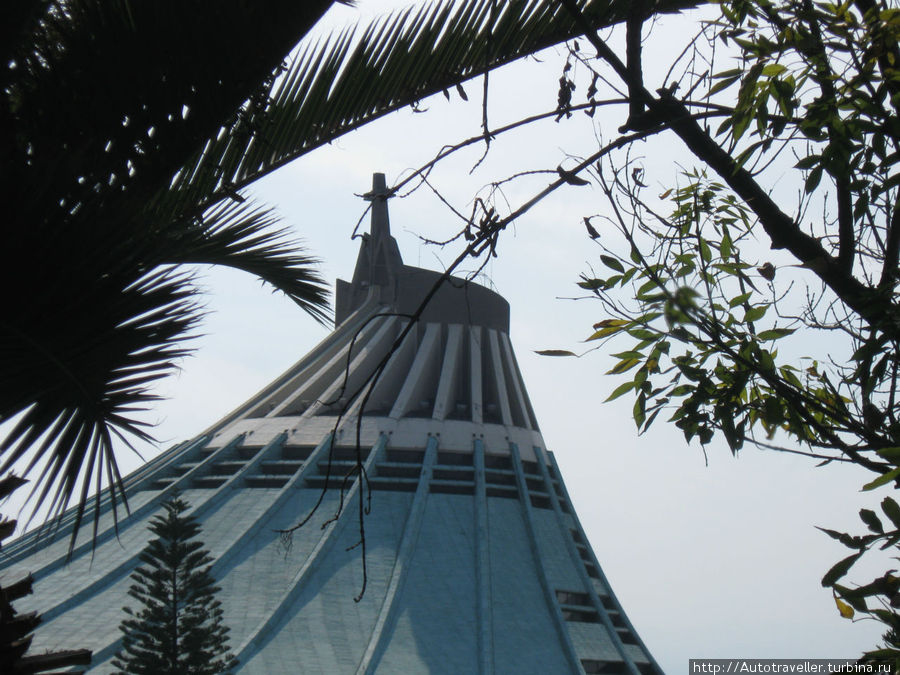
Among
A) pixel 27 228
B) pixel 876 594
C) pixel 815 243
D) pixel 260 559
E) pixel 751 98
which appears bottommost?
pixel 876 594

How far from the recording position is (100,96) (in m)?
2.54

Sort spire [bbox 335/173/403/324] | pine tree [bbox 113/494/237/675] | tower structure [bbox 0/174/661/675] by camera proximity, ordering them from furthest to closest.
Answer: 1. spire [bbox 335/173/403/324]
2. tower structure [bbox 0/174/661/675]
3. pine tree [bbox 113/494/237/675]

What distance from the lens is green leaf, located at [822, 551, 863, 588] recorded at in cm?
197

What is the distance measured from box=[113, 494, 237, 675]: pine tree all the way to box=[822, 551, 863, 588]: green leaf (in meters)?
12.2

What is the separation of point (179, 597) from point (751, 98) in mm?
12756

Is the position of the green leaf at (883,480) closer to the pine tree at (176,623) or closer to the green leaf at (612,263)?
the green leaf at (612,263)

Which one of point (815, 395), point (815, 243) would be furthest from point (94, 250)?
point (815, 395)

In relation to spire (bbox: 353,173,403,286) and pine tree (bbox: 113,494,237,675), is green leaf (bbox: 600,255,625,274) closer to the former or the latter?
pine tree (bbox: 113,494,237,675)

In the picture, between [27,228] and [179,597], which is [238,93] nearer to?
[27,228]

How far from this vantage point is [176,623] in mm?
13227

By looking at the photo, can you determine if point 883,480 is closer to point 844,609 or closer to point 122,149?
point 844,609

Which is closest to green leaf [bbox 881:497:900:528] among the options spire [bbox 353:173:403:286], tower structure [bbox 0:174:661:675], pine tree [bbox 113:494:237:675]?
tower structure [bbox 0:174:661:675]

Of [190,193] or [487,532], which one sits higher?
[487,532]

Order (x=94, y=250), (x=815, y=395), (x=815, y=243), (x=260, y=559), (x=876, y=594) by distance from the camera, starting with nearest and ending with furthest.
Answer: (x=876, y=594)
(x=94, y=250)
(x=815, y=243)
(x=815, y=395)
(x=260, y=559)
